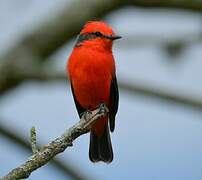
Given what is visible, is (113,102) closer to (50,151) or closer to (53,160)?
→ (50,151)

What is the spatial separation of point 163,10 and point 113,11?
0.60 m

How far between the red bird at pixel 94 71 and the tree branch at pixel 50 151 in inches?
34.5

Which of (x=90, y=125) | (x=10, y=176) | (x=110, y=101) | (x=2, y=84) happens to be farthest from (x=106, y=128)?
(x=2, y=84)

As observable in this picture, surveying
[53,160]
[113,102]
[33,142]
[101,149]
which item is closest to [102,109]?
[113,102]

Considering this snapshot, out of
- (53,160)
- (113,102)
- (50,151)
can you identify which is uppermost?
(50,151)

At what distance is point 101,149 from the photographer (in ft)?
21.9

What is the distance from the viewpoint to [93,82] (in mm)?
6195

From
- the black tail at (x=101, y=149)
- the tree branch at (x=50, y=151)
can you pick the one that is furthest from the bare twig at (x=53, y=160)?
the tree branch at (x=50, y=151)

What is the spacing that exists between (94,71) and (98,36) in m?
0.32

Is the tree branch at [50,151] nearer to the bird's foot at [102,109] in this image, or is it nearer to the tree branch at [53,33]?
the bird's foot at [102,109]

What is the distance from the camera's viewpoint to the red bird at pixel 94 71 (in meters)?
6.21

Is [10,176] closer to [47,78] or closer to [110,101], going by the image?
[110,101]

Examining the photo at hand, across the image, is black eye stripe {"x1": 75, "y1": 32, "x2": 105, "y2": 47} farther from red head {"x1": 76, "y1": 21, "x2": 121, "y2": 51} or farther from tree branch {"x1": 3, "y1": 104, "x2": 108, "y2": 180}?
tree branch {"x1": 3, "y1": 104, "x2": 108, "y2": 180}

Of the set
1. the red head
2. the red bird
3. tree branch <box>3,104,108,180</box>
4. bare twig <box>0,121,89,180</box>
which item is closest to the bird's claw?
tree branch <box>3,104,108,180</box>
